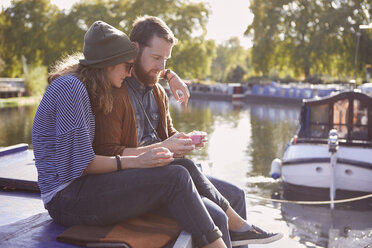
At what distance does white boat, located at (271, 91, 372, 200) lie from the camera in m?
9.72

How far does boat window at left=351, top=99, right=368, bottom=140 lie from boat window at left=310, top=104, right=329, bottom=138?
0.58m

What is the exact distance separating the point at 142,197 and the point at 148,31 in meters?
0.92

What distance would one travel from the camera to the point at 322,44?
1195 inches

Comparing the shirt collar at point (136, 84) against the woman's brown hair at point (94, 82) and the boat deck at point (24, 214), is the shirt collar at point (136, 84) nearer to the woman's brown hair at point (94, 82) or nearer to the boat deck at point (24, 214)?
the woman's brown hair at point (94, 82)

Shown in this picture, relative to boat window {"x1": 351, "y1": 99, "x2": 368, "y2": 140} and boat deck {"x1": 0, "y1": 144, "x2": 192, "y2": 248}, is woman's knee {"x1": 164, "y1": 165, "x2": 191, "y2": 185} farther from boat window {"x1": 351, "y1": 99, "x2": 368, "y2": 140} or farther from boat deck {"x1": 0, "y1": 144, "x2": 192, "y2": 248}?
boat window {"x1": 351, "y1": 99, "x2": 368, "y2": 140}

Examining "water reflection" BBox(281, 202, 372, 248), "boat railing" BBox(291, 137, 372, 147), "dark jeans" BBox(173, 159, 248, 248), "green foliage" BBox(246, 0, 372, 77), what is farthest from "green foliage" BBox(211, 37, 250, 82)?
"dark jeans" BBox(173, 159, 248, 248)

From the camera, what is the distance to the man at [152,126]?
233cm

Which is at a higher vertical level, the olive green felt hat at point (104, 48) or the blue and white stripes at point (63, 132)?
the olive green felt hat at point (104, 48)

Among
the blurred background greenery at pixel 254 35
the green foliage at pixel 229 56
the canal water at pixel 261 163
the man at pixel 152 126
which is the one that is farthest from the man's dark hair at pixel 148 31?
the green foliage at pixel 229 56

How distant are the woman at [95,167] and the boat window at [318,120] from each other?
9.16m

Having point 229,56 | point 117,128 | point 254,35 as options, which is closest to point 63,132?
point 117,128

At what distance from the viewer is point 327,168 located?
9789 millimetres

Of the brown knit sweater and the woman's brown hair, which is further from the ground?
the woman's brown hair

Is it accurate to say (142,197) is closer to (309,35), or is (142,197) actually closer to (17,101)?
(17,101)
